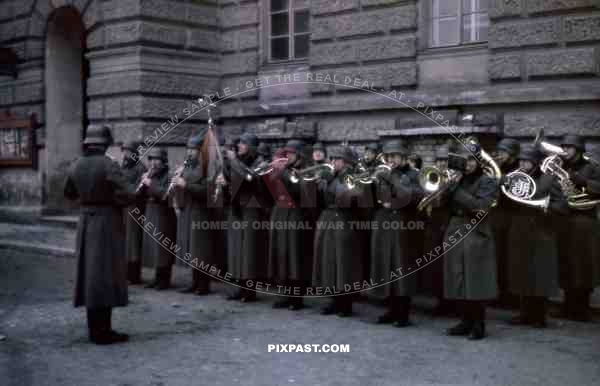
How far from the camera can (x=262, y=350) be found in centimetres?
704

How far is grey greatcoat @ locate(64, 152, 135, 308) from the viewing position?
749 centimetres

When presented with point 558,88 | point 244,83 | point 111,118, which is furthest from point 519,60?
point 111,118

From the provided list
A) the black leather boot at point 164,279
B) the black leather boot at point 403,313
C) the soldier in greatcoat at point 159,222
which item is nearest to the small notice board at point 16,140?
the soldier in greatcoat at point 159,222

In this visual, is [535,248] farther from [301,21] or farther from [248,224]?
[301,21]

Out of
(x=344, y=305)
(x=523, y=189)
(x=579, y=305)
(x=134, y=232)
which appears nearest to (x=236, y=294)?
(x=344, y=305)

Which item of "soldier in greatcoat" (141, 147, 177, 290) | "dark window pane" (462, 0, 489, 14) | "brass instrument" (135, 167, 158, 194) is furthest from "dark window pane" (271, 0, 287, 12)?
"brass instrument" (135, 167, 158, 194)

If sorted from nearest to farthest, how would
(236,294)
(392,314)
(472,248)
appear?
1. (472,248)
2. (392,314)
3. (236,294)

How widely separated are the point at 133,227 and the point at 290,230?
271cm

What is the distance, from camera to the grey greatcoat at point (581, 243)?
8438 millimetres

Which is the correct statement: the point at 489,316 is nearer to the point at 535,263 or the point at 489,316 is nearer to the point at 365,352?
the point at 535,263

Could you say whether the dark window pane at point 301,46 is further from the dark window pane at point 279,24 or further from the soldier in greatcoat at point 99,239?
the soldier in greatcoat at point 99,239

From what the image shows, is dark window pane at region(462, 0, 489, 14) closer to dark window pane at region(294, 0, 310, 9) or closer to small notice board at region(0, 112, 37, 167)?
dark window pane at region(294, 0, 310, 9)

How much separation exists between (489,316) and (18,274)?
22.3 feet

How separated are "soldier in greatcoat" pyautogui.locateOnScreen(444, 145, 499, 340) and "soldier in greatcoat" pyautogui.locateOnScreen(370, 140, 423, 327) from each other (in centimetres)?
57
